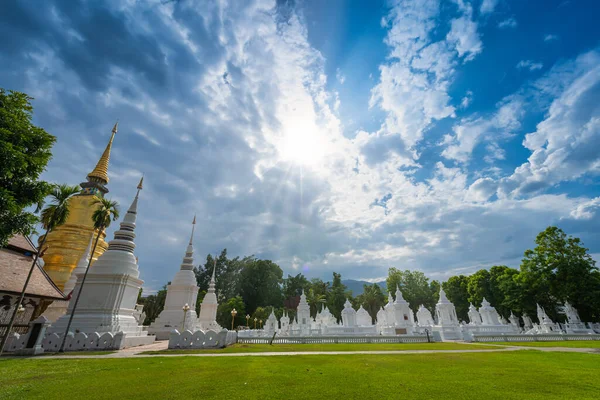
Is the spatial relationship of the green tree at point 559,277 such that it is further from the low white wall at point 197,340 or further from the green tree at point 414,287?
the low white wall at point 197,340

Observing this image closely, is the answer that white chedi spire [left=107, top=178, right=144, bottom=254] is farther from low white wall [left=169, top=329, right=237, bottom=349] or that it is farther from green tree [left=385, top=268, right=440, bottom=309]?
green tree [left=385, top=268, right=440, bottom=309]

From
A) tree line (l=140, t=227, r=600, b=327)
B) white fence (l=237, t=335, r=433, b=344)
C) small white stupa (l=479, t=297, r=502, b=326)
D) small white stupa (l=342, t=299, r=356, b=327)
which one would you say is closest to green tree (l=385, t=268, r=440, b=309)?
tree line (l=140, t=227, r=600, b=327)

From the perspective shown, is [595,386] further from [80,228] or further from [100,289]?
[80,228]

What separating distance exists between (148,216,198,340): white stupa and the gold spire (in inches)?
681

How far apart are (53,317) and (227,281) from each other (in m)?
42.7

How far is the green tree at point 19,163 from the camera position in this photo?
9.98 meters

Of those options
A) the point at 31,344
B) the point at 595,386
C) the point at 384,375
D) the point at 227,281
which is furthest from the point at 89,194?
the point at 595,386

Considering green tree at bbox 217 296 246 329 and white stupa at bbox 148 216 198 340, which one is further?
green tree at bbox 217 296 246 329

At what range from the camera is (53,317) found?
23.8 metres

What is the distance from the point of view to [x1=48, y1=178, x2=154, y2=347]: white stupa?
61.6 ft

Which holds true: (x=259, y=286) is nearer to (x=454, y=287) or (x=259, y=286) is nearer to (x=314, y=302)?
(x=314, y=302)

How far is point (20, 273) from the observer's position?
18.6m

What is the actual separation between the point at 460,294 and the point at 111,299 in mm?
56427

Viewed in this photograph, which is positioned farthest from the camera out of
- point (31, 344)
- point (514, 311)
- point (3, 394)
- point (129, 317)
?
point (514, 311)
